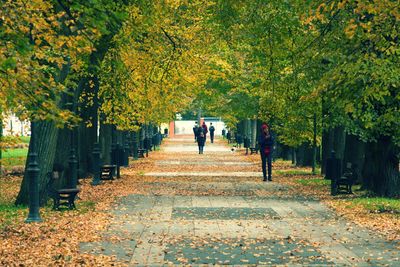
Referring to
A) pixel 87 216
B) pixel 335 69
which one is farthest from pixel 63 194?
pixel 335 69

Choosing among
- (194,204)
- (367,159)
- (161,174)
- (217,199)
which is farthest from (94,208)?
(161,174)

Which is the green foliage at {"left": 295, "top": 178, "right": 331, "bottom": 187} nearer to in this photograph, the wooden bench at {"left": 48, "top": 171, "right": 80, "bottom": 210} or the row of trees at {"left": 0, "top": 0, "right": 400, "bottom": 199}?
the row of trees at {"left": 0, "top": 0, "right": 400, "bottom": 199}

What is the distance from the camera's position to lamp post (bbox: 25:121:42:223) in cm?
1903

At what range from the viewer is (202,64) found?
32906mm

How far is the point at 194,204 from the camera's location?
23156 mm

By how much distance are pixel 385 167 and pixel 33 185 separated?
31.6 ft

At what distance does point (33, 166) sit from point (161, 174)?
61.2ft

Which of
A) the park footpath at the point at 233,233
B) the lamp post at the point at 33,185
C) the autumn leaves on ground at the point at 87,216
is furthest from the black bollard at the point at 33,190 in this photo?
the park footpath at the point at 233,233

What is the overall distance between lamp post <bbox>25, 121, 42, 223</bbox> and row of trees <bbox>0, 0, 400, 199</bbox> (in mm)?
814

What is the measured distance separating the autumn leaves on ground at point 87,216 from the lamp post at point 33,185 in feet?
0.72

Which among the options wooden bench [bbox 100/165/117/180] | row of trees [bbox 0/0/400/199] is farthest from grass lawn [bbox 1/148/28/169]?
wooden bench [bbox 100/165/117/180]

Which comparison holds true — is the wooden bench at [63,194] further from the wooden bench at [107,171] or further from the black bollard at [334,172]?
the wooden bench at [107,171]

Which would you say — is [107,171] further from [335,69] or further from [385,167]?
[335,69]

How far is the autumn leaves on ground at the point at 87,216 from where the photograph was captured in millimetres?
14094
